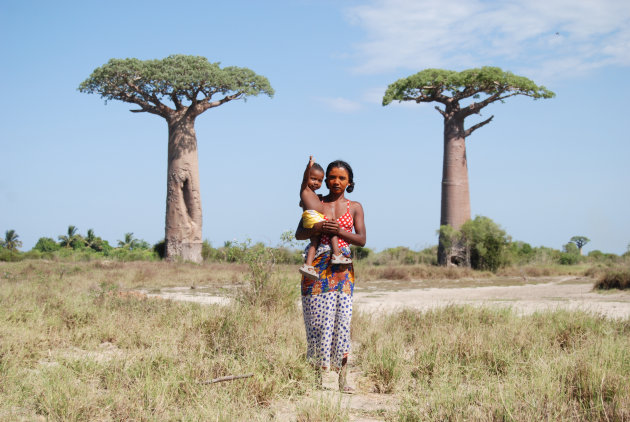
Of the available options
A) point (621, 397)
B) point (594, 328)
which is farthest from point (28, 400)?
point (594, 328)

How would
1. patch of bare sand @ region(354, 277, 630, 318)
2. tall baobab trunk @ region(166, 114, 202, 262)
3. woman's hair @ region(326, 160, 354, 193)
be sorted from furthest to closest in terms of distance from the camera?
tall baobab trunk @ region(166, 114, 202, 262) < patch of bare sand @ region(354, 277, 630, 318) < woman's hair @ region(326, 160, 354, 193)

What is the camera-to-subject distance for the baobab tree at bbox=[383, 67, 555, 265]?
2166cm

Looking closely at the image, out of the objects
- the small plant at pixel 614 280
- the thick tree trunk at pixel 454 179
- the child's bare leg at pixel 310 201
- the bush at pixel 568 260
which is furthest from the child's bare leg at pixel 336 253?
the bush at pixel 568 260

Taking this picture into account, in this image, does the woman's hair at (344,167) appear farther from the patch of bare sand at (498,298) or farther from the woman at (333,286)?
the patch of bare sand at (498,298)

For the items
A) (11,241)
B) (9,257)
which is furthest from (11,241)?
(9,257)

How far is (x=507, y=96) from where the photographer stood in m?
22.0

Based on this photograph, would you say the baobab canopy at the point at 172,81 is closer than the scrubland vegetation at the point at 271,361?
No

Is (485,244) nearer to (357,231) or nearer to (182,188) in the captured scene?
(182,188)

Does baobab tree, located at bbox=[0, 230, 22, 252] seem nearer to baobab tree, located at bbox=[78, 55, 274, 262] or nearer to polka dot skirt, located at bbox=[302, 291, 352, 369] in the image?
baobab tree, located at bbox=[78, 55, 274, 262]

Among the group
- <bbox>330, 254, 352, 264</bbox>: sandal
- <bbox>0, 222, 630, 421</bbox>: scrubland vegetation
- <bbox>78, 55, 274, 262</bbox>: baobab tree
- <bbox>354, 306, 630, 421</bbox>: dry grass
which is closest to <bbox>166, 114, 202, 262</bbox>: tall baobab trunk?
<bbox>78, 55, 274, 262</bbox>: baobab tree

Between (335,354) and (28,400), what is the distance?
Result: 6.29ft

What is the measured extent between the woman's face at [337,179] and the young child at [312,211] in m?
0.06

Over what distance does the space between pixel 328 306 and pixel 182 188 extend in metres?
19.6

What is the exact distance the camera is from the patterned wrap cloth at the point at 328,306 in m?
3.89
